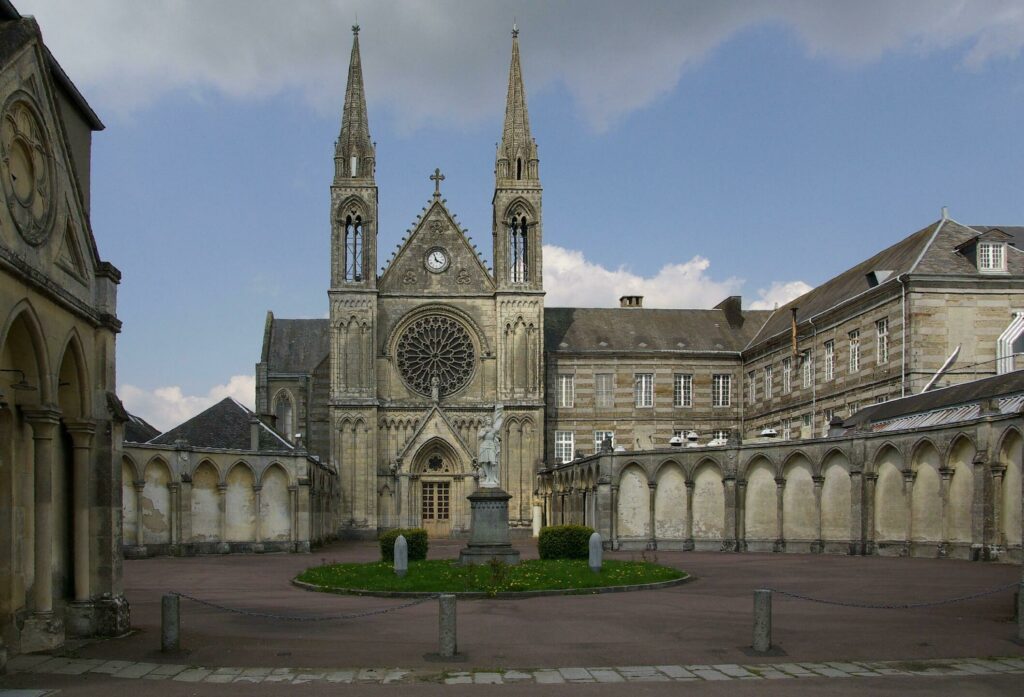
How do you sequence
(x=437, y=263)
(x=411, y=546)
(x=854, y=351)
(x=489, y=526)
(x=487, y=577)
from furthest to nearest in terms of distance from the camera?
(x=437, y=263), (x=854, y=351), (x=411, y=546), (x=489, y=526), (x=487, y=577)

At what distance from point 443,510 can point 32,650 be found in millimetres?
44209

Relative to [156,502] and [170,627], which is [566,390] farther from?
[170,627]

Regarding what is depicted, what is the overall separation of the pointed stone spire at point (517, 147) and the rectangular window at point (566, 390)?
11729mm

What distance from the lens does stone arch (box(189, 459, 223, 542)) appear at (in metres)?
42.4

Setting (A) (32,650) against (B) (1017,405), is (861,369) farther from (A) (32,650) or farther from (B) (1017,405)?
(A) (32,650)

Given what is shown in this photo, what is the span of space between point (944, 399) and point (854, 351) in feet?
43.4

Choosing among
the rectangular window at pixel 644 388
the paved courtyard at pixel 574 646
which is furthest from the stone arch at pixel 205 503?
the rectangular window at pixel 644 388

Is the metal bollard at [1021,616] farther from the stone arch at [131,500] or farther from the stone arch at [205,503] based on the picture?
the stone arch at [205,503]

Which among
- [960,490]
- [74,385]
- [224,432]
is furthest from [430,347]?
[74,385]

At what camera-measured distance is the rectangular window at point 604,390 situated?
212ft

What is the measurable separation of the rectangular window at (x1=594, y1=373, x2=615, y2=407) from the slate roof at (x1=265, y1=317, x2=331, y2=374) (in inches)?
682

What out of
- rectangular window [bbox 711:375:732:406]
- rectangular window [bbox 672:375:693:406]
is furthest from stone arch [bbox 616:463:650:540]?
rectangular window [bbox 711:375:732:406]

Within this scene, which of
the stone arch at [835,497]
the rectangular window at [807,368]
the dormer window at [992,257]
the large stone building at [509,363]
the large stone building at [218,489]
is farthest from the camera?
the large stone building at [509,363]

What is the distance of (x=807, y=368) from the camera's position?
56.7 meters
